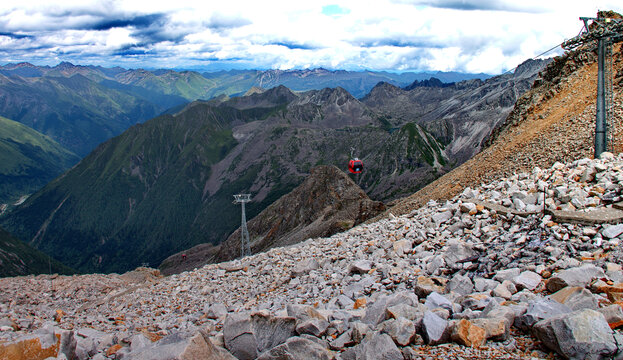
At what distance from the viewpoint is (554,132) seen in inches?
1063

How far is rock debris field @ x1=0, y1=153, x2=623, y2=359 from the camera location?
7824 mm

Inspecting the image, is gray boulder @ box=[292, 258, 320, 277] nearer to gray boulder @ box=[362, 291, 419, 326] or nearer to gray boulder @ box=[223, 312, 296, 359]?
gray boulder @ box=[362, 291, 419, 326]

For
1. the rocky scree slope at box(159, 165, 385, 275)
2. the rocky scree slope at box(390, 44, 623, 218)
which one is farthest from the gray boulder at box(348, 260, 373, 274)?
the rocky scree slope at box(159, 165, 385, 275)

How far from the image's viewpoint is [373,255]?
17609 mm

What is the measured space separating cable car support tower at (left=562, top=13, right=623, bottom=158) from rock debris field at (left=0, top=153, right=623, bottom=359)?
6.86 m

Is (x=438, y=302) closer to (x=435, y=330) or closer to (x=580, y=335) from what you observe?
(x=435, y=330)

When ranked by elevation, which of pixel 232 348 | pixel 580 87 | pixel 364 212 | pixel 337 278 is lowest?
pixel 364 212

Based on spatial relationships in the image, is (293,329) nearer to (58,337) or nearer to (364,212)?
(58,337)

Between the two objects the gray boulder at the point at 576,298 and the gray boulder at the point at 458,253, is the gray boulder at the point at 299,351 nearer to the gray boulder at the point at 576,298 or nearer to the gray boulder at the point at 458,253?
the gray boulder at the point at 576,298

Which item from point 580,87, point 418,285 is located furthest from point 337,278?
point 580,87

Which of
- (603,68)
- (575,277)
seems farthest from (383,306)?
(603,68)

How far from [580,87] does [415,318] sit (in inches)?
1330

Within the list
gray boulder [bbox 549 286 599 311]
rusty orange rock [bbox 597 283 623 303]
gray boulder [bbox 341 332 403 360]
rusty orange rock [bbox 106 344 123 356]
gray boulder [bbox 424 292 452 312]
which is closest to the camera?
gray boulder [bbox 341 332 403 360]

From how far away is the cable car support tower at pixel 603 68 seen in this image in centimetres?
2309
